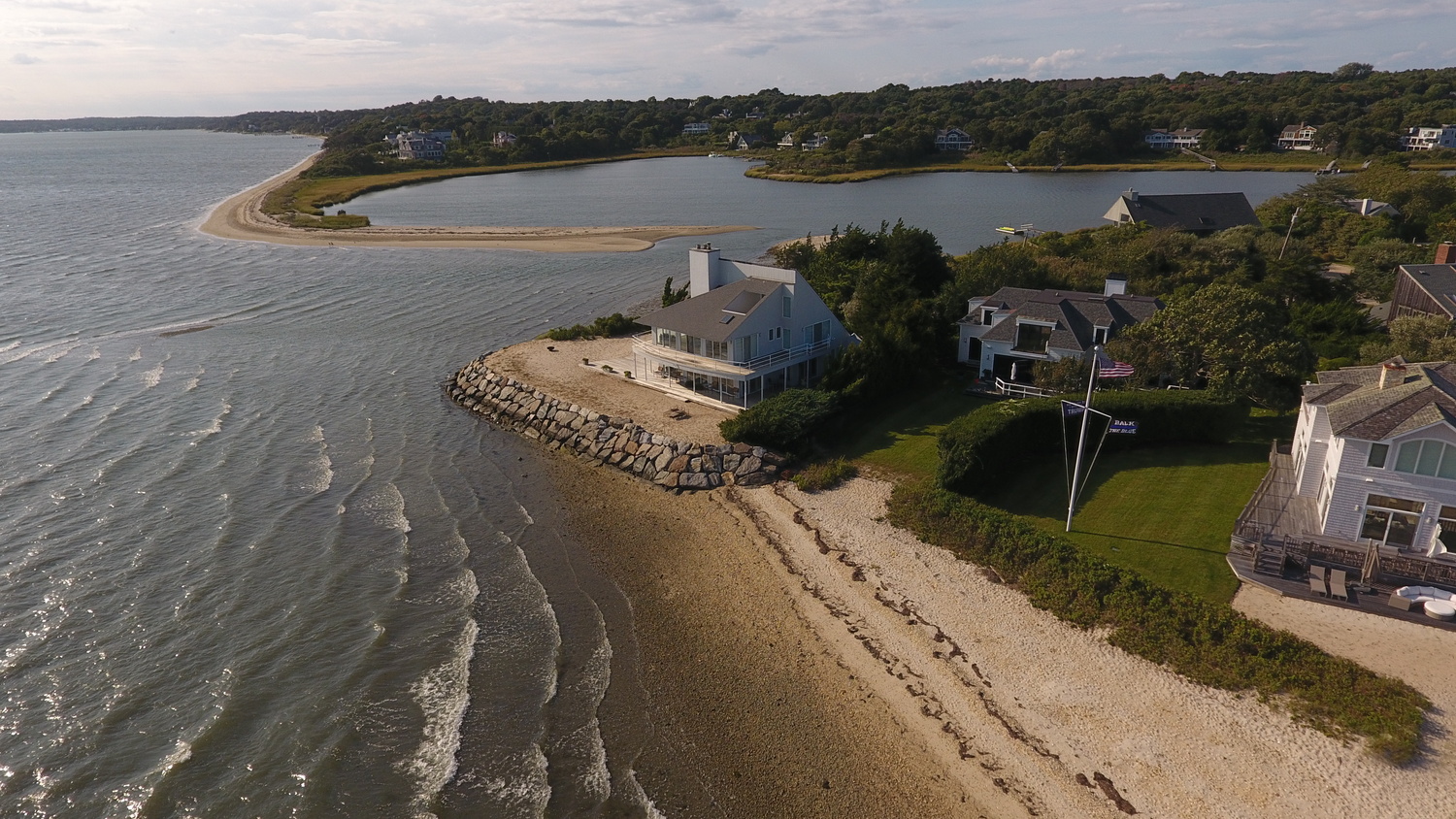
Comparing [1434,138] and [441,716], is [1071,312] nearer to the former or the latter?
[441,716]

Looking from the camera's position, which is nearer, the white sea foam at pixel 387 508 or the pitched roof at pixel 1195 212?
the white sea foam at pixel 387 508

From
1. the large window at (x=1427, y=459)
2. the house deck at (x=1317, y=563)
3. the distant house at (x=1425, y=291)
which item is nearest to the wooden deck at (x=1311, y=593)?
the house deck at (x=1317, y=563)

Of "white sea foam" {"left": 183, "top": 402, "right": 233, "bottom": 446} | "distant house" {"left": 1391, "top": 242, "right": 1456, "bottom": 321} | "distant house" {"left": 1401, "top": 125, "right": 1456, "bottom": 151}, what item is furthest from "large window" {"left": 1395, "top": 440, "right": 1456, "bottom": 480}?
"distant house" {"left": 1401, "top": 125, "right": 1456, "bottom": 151}

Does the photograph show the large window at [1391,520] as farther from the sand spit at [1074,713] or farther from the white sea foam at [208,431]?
the white sea foam at [208,431]

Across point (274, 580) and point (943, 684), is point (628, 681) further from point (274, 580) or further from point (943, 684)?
point (274, 580)

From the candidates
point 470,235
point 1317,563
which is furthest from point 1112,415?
point 470,235

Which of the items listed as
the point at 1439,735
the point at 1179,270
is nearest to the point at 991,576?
the point at 1439,735
